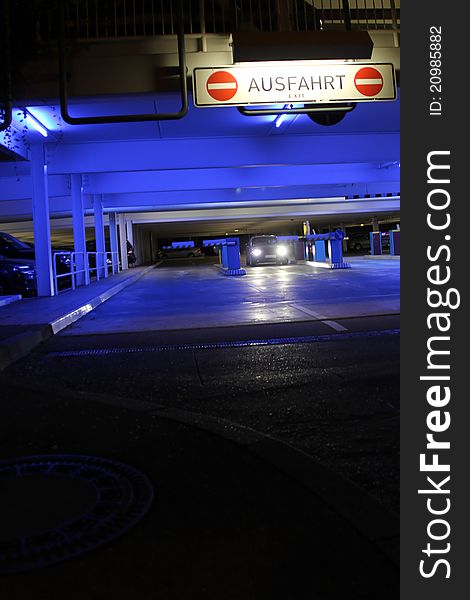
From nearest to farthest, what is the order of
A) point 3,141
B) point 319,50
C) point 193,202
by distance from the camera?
point 319,50, point 3,141, point 193,202

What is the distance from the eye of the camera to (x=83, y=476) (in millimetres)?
3551

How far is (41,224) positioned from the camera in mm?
15188

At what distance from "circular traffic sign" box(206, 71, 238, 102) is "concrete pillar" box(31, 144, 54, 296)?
7.53m

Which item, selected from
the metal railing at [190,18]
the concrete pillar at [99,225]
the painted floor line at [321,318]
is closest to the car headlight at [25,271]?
the metal railing at [190,18]

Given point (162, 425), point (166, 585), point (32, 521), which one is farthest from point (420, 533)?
point (162, 425)

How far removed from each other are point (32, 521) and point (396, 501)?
193 centimetres

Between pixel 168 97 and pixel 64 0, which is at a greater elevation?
pixel 64 0

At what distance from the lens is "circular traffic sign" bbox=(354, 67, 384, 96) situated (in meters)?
9.39

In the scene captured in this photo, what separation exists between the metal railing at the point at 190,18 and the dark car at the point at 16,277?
7.79m

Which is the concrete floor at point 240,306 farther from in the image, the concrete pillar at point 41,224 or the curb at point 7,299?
the curb at point 7,299

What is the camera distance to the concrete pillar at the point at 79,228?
20.0 m

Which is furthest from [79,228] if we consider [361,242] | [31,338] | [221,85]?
[361,242]

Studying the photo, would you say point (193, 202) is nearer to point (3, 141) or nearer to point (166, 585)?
point (3, 141)

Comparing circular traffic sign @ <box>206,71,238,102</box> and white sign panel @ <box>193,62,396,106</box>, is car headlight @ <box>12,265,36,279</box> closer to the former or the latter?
white sign panel @ <box>193,62,396,106</box>
